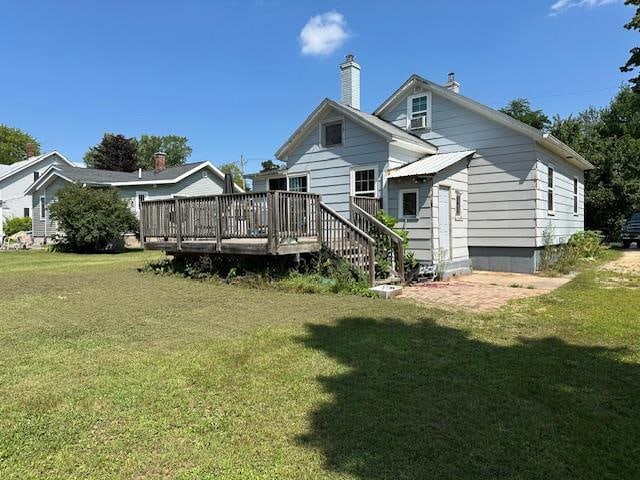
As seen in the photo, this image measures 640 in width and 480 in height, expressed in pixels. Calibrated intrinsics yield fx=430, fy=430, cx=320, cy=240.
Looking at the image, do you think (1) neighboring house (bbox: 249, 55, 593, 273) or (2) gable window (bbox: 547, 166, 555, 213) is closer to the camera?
(1) neighboring house (bbox: 249, 55, 593, 273)

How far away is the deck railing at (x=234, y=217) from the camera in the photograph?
8.59 m

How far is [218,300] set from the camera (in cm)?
743

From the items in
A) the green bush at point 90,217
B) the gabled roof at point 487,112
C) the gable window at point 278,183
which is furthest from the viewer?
the green bush at point 90,217

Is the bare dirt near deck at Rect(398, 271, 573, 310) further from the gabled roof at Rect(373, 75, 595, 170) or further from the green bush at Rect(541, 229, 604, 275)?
the gabled roof at Rect(373, 75, 595, 170)

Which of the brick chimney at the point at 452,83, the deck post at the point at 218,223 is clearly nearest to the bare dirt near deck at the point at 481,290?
the deck post at the point at 218,223

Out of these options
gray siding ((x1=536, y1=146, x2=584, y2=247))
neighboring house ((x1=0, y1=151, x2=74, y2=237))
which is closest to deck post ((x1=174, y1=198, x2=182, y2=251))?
gray siding ((x1=536, y1=146, x2=584, y2=247))

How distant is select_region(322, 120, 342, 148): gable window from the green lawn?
7.16m

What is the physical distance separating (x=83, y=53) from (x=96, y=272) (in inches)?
519

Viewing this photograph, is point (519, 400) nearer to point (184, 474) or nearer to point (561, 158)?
point (184, 474)

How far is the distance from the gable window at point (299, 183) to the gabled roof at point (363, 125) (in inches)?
34.1

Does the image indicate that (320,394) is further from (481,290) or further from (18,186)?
(18,186)

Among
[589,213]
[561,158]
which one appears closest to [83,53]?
[561,158]

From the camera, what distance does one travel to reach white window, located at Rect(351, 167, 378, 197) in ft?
37.8

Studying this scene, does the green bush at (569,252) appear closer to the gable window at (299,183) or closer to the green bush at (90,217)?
the gable window at (299,183)
